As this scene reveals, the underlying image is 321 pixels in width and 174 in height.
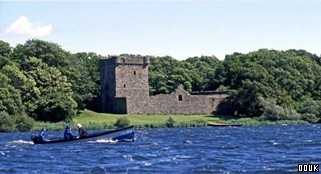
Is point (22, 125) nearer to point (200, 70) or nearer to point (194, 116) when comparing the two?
point (194, 116)

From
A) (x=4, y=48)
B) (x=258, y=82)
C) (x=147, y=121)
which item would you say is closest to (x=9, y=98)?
(x=147, y=121)

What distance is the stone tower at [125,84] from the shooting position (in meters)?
83.3

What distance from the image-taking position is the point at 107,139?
45.2m

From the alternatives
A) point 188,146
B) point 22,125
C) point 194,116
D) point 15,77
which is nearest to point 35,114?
point 15,77

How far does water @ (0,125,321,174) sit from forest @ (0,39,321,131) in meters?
28.4

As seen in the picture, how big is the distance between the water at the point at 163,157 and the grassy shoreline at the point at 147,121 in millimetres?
25371

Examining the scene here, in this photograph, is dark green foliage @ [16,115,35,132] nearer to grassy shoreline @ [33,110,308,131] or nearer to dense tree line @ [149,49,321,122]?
grassy shoreline @ [33,110,308,131]

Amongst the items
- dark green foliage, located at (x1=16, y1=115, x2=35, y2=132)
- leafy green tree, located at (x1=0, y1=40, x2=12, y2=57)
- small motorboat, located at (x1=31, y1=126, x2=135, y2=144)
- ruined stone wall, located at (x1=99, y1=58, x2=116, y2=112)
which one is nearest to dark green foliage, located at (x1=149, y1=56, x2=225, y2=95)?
ruined stone wall, located at (x1=99, y1=58, x2=116, y2=112)

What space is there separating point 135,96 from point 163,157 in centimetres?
5162

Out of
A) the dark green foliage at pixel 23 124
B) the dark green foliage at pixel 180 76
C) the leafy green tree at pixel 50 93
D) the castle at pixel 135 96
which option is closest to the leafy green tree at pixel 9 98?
the leafy green tree at pixel 50 93

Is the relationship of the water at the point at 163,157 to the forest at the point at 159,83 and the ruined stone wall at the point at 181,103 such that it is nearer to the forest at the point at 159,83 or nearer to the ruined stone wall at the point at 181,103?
the forest at the point at 159,83

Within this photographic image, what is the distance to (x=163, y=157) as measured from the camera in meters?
32.2

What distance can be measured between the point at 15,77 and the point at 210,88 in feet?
113

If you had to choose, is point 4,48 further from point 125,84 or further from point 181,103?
point 181,103
